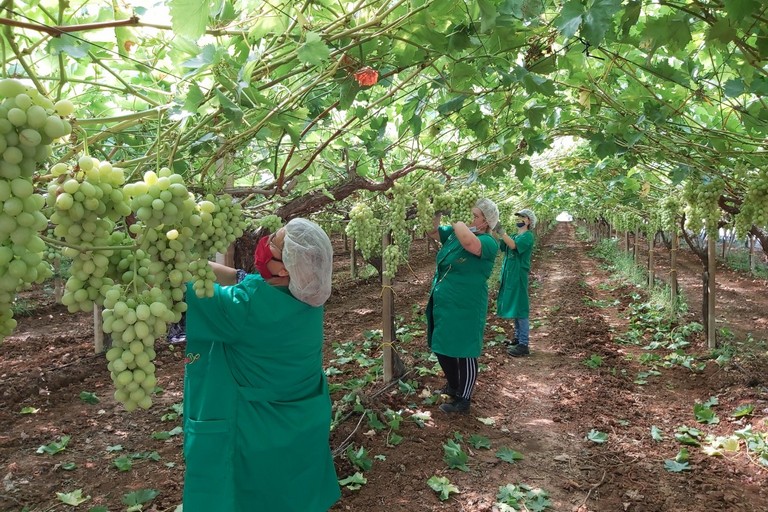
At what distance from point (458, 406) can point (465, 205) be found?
79.6 inches

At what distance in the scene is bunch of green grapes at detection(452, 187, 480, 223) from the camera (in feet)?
17.1

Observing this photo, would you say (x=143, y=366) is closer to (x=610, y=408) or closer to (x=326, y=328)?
(x=610, y=408)

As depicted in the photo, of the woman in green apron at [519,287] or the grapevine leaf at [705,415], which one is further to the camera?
the woman in green apron at [519,287]

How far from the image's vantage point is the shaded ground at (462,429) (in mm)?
3877

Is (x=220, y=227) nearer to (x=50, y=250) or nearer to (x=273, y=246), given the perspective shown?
(x=273, y=246)

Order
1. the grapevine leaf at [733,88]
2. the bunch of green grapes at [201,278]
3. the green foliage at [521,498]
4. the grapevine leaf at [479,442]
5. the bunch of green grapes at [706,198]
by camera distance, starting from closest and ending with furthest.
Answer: the bunch of green grapes at [201,278] → the grapevine leaf at [733,88] → the green foliage at [521,498] → the grapevine leaf at [479,442] → the bunch of green grapes at [706,198]

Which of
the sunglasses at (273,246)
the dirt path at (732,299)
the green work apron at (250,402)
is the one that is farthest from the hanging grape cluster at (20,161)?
the dirt path at (732,299)

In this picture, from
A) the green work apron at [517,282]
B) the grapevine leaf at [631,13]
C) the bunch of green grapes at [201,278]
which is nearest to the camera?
the bunch of green grapes at [201,278]

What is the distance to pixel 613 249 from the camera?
22.0 meters

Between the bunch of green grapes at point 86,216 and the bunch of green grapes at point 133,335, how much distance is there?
2.3 inches

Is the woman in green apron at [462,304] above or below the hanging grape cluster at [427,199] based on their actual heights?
below

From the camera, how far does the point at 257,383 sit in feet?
8.48

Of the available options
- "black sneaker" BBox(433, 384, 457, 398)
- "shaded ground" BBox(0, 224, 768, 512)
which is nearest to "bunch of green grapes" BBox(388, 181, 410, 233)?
"shaded ground" BBox(0, 224, 768, 512)

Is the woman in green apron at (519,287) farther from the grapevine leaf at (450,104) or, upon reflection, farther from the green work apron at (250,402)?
the green work apron at (250,402)
